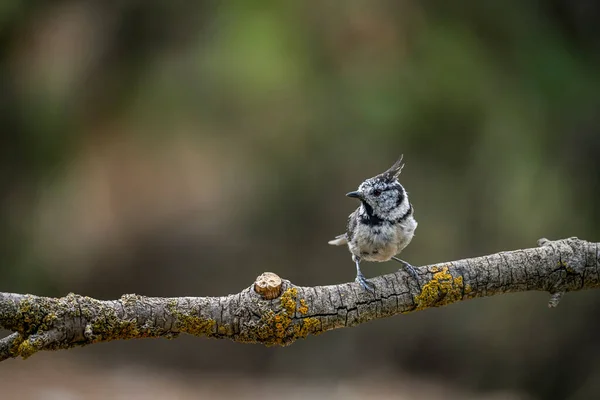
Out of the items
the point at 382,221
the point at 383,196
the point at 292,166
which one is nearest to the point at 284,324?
the point at 382,221

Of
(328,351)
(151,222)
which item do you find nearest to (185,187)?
(151,222)

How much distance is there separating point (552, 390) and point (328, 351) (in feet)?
7.49

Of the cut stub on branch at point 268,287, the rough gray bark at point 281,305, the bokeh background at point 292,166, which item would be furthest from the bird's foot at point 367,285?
the bokeh background at point 292,166

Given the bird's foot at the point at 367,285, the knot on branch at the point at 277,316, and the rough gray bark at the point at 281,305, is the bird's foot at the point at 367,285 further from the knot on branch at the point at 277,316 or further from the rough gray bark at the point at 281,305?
the knot on branch at the point at 277,316

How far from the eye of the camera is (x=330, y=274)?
7336mm

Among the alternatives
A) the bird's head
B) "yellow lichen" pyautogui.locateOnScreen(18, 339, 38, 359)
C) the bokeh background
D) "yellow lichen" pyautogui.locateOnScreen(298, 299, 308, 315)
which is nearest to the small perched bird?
the bird's head

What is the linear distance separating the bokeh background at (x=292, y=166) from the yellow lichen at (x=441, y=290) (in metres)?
2.70

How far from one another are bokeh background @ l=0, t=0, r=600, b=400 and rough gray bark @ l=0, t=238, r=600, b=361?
7.71 ft

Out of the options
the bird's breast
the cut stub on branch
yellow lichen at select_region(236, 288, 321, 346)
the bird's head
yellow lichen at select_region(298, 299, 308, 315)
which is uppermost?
the bird's head

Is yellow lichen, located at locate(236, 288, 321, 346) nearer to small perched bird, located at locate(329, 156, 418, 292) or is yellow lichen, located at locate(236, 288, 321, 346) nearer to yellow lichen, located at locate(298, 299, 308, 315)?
yellow lichen, located at locate(298, 299, 308, 315)

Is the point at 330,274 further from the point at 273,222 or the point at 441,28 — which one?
the point at 441,28

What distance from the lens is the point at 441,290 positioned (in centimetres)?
329

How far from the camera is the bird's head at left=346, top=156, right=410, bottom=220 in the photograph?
152 inches

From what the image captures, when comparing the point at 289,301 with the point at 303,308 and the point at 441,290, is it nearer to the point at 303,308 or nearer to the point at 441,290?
the point at 303,308
